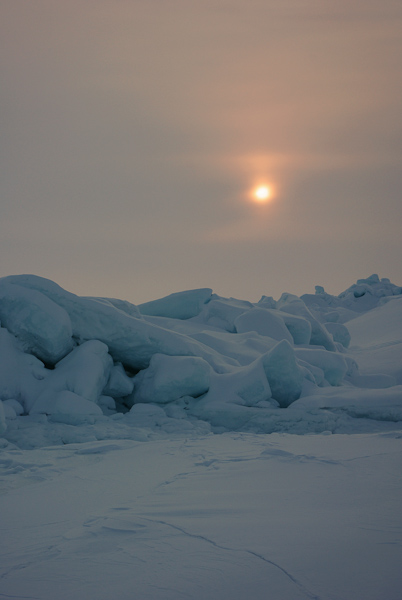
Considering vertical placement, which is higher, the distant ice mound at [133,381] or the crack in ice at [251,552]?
the distant ice mound at [133,381]

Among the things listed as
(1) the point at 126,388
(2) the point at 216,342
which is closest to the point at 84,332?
(1) the point at 126,388

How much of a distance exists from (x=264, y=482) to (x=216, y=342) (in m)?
6.92

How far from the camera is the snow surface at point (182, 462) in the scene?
6.35 ft

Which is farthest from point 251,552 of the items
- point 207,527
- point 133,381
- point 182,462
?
point 133,381

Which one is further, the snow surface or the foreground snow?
the snow surface

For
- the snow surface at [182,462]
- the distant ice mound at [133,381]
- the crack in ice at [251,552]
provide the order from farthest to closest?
1. the distant ice mound at [133,381]
2. the snow surface at [182,462]
3. the crack in ice at [251,552]

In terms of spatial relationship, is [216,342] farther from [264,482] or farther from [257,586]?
[257,586]

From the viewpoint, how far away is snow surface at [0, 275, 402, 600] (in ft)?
6.35

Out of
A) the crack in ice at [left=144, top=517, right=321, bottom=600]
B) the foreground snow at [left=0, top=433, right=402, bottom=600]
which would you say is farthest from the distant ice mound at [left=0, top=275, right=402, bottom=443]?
the crack in ice at [left=144, top=517, right=321, bottom=600]

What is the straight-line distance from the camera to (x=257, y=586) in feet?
5.88

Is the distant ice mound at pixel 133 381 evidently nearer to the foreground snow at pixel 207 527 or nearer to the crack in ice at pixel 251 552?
the foreground snow at pixel 207 527

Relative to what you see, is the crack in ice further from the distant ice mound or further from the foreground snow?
the distant ice mound

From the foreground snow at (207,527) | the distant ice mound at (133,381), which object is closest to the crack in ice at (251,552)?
the foreground snow at (207,527)

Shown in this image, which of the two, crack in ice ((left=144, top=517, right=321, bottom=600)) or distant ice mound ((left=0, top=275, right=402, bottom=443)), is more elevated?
distant ice mound ((left=0, top=275, right=402, bottom=443))
